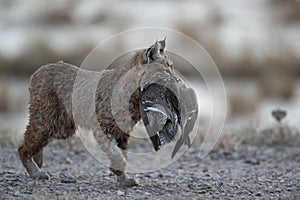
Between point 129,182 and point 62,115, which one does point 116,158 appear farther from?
point 62,115

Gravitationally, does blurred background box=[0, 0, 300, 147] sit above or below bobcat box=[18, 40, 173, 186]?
above

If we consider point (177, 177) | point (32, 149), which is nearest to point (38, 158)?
point (32, 149)

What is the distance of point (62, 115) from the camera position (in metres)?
8.49

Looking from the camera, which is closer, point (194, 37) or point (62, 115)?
point (62, 115)

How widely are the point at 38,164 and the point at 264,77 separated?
969cm

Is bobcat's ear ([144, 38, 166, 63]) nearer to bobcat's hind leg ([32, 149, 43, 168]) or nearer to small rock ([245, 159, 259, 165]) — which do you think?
bobcat's hind leg ([32, 149, 43, 168])

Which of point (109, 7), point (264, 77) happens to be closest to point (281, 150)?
point (264, 77)

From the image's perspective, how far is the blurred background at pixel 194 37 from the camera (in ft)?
52.7

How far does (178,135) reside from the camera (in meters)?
7.48

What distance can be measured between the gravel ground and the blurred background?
3.01 meters

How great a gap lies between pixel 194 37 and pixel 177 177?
10.9 metres

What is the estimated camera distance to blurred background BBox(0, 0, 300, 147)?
16062mm

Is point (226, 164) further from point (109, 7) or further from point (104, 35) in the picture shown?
point (109, 7)

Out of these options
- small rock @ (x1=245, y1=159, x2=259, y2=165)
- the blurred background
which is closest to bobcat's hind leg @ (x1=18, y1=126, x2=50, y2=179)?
small rock @ (x1=245, y1=159, x2=259, y2=165)
